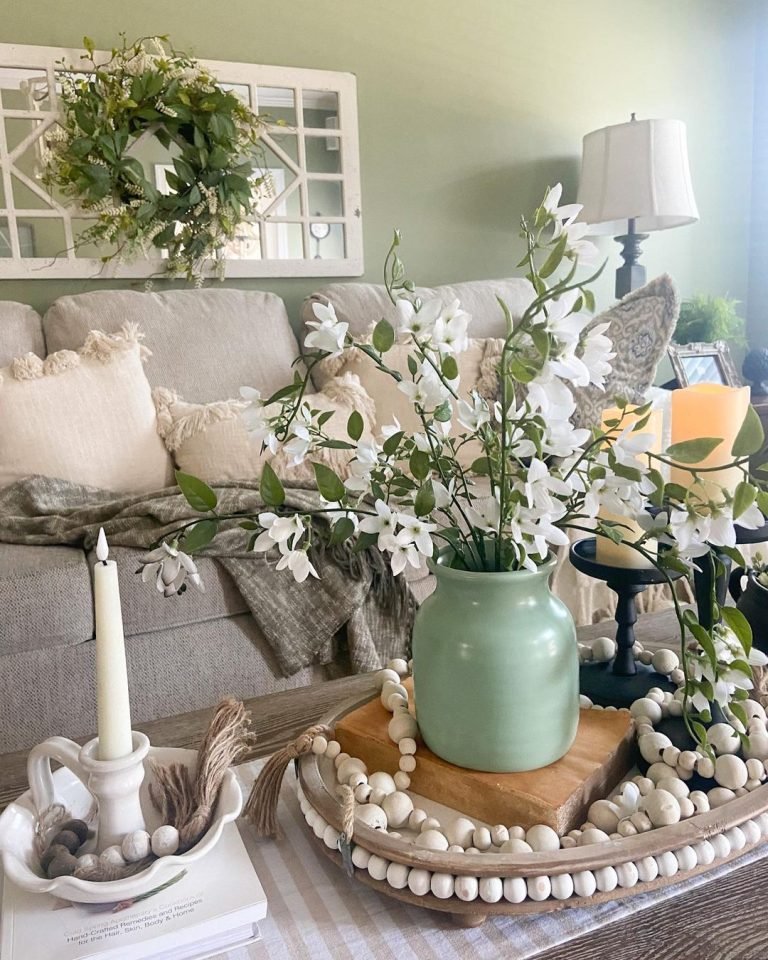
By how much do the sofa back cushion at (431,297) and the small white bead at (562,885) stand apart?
1.82m

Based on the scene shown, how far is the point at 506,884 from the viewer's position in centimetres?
54

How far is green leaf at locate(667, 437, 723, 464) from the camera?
0.51 meters

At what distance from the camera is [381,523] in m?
0.56

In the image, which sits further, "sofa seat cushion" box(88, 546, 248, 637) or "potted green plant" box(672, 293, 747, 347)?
"potted green plant" box(672, 293, 747, 347)

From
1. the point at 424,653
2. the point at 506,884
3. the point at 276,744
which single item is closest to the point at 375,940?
the point at 506,884

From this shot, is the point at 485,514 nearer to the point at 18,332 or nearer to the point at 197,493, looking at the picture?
the point at 197,493

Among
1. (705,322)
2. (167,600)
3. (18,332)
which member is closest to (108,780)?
(167,600)

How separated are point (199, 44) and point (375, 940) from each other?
8.24 feet

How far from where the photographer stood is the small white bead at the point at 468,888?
536 millimetres

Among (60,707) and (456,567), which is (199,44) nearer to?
(60,707)

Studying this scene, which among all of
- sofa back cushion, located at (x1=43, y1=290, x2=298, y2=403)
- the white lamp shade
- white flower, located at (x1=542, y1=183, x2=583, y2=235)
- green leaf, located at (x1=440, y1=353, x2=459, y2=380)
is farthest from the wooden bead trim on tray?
the white lamp shade

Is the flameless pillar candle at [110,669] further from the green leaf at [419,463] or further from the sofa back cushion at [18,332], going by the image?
the sofa back cushion at [18,332]

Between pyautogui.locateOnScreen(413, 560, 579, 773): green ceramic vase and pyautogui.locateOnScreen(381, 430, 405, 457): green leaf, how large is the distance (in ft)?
0.35

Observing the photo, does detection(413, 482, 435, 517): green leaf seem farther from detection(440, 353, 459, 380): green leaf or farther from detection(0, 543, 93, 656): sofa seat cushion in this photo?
detection(0, 543, 93, 656): sofa seat cushion
